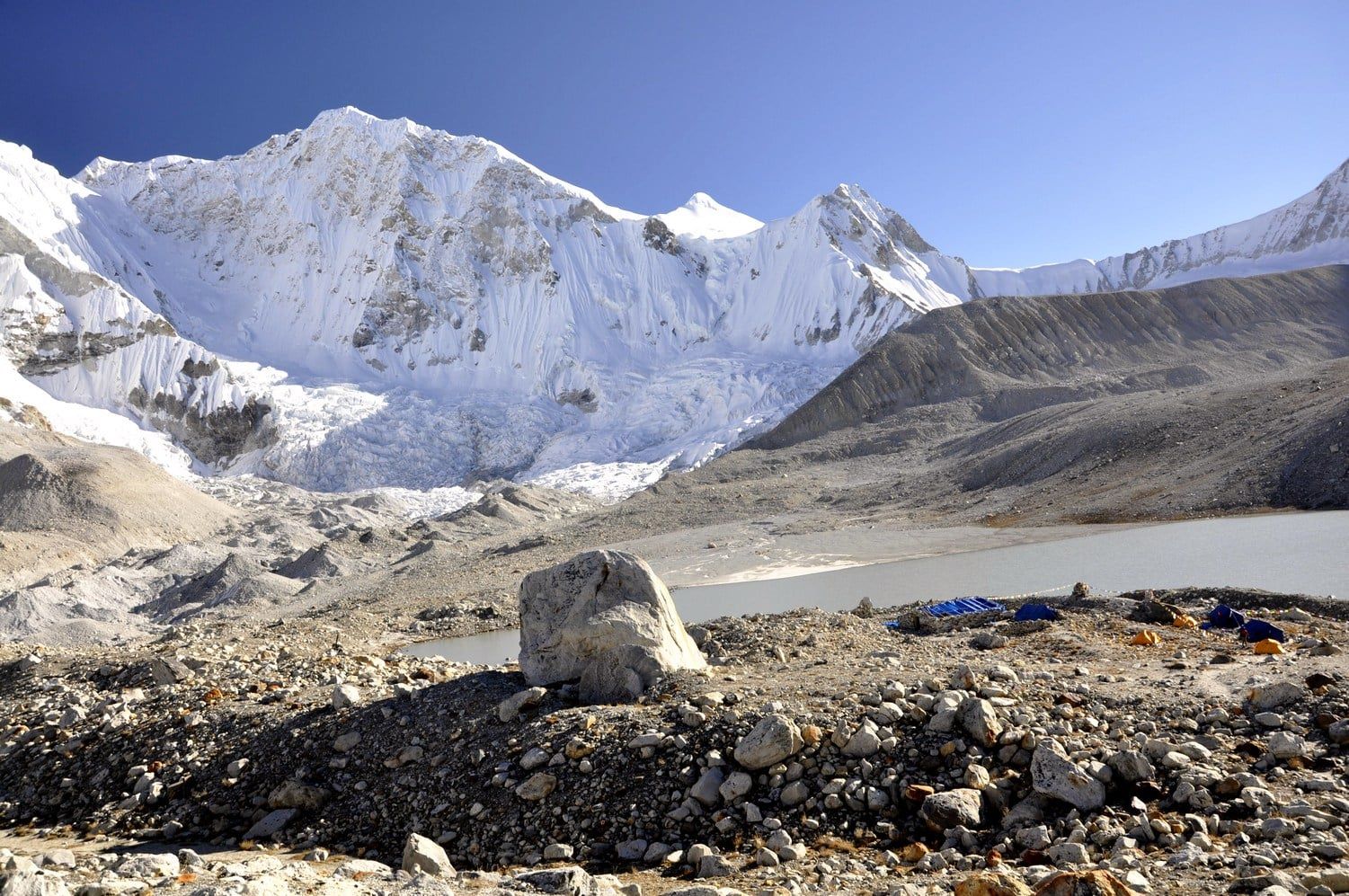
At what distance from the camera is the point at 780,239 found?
105 metres

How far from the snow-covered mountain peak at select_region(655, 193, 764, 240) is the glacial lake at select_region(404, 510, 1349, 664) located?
96295mm

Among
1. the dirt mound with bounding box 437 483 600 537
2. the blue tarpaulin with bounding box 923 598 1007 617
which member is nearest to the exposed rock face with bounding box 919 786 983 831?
the blue tarpaulin with bounding box 923 598 1007 617

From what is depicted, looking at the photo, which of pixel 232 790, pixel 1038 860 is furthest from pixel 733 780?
pixel 232 790

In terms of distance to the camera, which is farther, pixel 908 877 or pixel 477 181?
pixel 477 181

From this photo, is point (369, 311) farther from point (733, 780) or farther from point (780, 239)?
point (733, 780)

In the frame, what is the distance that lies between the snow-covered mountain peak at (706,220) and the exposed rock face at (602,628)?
10951 centimetres

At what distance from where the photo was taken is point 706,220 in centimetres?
12938

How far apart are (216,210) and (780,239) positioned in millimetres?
77473

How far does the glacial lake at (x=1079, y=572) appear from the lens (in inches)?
617

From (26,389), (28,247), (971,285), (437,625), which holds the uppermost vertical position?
(28,247)

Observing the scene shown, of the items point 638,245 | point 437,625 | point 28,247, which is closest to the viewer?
point 437,625

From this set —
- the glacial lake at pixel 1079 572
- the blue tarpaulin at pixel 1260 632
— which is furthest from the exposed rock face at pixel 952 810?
the glacial lake at pixel 1079 572

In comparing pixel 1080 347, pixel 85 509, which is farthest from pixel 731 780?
pixel 1080 347

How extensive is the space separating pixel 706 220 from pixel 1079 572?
117366mm
